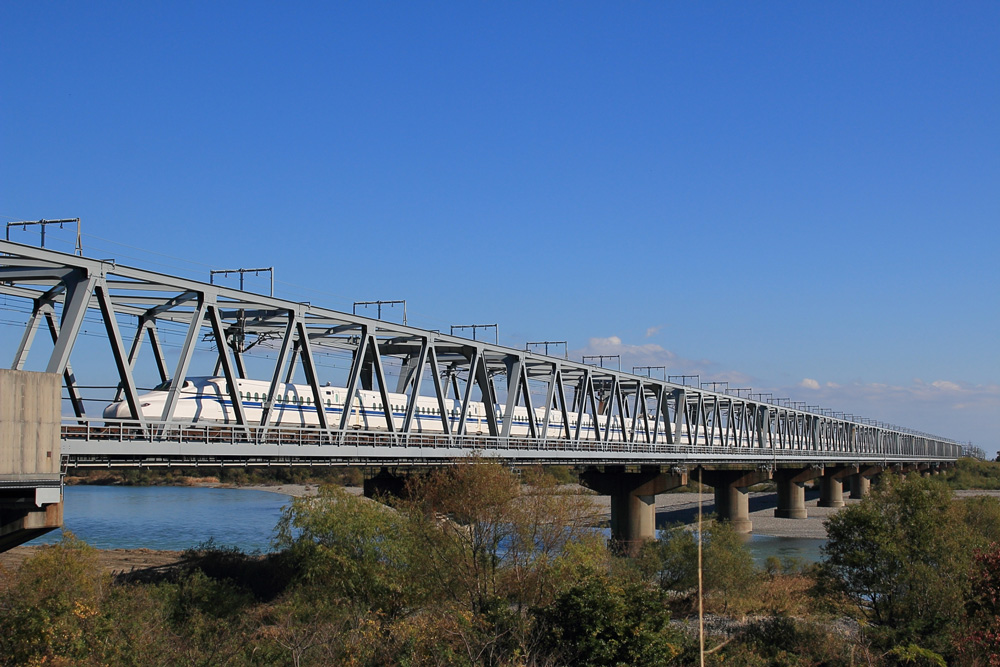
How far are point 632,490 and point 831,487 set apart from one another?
77613 millimetres

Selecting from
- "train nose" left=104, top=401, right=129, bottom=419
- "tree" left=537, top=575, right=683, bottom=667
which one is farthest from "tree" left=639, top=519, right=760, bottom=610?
"train nose" left=104, top=401, right=129, bottom=419

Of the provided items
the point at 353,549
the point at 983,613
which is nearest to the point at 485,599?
the point at 353,549

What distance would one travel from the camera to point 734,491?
106500 mm

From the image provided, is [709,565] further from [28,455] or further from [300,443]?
[28,455]

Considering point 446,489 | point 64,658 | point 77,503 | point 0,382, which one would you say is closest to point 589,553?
point 446,489

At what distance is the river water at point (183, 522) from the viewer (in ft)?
275

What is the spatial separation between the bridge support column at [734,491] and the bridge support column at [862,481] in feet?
220

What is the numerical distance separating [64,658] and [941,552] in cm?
3373

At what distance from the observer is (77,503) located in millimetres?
135000

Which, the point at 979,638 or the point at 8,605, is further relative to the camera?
the point at 8,605

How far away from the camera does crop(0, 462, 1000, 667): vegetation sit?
97.3 feet

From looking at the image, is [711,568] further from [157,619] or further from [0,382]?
[0,382]

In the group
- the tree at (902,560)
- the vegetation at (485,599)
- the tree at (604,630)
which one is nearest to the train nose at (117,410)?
the vegetation at (485,599)

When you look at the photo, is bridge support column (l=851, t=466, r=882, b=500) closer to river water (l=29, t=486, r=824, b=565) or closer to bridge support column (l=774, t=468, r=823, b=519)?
bridge support column (l=774, t=468, r=823, b=519)
